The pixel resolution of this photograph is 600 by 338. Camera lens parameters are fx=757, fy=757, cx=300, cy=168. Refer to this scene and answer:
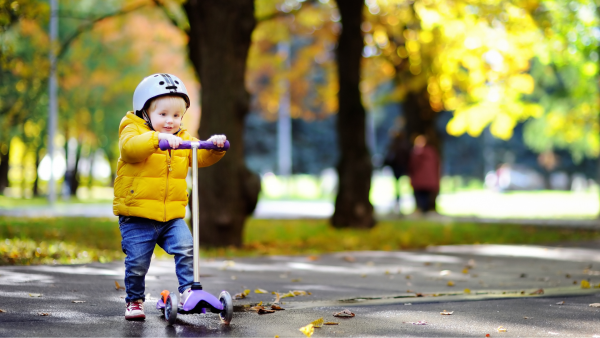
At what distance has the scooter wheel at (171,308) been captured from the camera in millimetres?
4809

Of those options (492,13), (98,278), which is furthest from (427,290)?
(492,13)

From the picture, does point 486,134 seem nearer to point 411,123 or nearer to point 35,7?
point 411,123

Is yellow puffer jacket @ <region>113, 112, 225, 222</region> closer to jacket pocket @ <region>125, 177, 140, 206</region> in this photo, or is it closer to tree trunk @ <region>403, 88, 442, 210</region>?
jacket pocket @ <region>125, 177, 140, 206</region>

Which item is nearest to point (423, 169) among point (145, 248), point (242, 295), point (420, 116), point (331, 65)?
point (420, 116)

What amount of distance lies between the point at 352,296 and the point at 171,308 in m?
2.06

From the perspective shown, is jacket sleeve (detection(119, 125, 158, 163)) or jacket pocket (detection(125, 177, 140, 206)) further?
jacket pocket (detection(125, 177, 140, 206))

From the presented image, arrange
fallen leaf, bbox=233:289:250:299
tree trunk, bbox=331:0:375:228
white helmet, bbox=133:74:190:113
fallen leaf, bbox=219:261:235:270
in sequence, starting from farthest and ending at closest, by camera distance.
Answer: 1. tree trunk, bbox=331:0:375:228
2. fallen leaf, bbox=219:261:235:270
3. fallen leaf, bbox=233:289:250:299
4. white helmet, bbox=133:74:190:113

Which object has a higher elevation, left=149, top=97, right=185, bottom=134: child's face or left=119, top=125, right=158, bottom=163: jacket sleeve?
left=149, top=97, right=185, bottom=134: child's face

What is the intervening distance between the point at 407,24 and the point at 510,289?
13.7m

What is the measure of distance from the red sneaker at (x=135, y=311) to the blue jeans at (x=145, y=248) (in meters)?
0.04

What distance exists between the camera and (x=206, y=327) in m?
4.91

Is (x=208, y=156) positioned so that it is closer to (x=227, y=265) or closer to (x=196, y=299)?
(x=196, y=299)

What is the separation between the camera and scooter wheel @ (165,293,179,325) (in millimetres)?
4809

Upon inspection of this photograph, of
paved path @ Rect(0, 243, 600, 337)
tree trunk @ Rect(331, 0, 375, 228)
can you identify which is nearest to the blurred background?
tree trunk @ Rect(331, 0, 375, 228)
